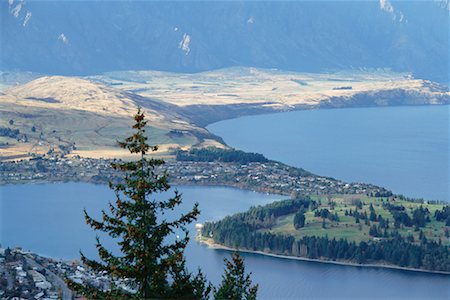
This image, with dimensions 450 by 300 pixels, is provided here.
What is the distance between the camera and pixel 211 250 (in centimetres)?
5541

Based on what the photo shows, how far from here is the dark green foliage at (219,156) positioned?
8625cm

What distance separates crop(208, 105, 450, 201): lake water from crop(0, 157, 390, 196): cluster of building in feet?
12.9

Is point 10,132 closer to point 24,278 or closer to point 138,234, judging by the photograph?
point 24,278

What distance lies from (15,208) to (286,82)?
122518 millimetres

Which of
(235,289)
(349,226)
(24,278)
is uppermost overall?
(349,226)

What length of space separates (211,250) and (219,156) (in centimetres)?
3317

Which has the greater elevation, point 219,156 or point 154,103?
point 154,103

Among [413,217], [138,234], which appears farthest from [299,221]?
[138,234]

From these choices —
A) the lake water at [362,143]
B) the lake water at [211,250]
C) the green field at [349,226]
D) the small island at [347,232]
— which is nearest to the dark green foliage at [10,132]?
the lake water at [211,250]

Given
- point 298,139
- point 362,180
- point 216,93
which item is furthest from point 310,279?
point 216,93

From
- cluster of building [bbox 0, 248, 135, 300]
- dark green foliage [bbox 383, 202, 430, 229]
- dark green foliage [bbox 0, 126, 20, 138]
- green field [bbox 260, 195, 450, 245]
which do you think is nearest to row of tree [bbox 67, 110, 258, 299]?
cluster of building [bbox 0, 248, 135, 300]

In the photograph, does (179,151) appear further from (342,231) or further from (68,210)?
(342,231)

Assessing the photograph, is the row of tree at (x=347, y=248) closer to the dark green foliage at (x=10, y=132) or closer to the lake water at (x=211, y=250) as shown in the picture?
the lake water at (x=211, y=250)

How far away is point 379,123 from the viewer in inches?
5266
